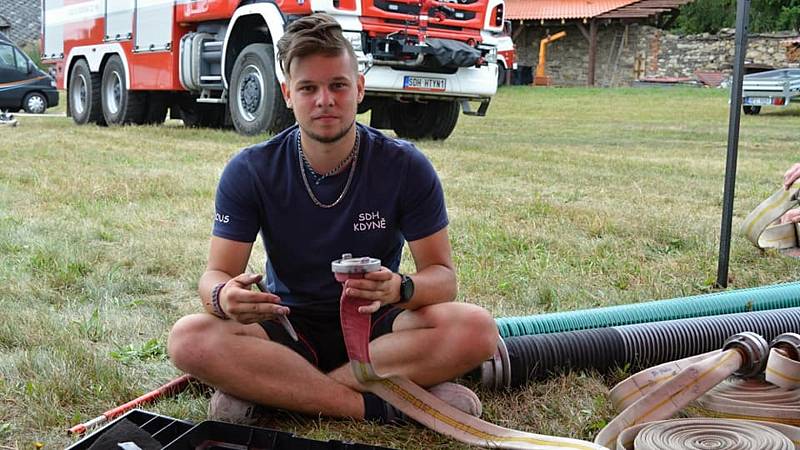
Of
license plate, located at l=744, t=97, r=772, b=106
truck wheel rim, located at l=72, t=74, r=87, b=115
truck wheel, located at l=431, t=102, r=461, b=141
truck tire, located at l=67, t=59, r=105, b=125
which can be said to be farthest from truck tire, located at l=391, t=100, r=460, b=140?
license plate, located at l=744, t=97, r=772, b=106

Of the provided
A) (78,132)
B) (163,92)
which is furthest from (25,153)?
(163,92)

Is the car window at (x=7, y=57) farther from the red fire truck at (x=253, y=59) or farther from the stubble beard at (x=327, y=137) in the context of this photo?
the stubble beard at (x=327, y=137)

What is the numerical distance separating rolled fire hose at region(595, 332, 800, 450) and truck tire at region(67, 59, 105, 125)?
12541 mm

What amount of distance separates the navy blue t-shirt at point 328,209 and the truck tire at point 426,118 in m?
8.95

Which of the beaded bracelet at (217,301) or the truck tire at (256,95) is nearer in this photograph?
the beaded bracelet at (217,301)

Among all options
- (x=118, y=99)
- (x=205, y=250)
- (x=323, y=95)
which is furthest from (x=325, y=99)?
(x=118, y=99)

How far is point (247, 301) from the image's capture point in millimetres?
2455

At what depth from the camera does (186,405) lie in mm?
2824

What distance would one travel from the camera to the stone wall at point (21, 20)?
39.2 metres

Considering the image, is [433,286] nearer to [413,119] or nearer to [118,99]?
[413,119]

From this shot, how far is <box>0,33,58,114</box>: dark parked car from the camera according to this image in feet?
73.2

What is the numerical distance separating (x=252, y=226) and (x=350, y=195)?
29 cm

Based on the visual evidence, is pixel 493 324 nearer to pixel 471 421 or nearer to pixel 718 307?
pixel 471 421

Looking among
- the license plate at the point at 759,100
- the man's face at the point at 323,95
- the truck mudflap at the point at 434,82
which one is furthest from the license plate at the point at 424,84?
the license plate at the point at 759,100
